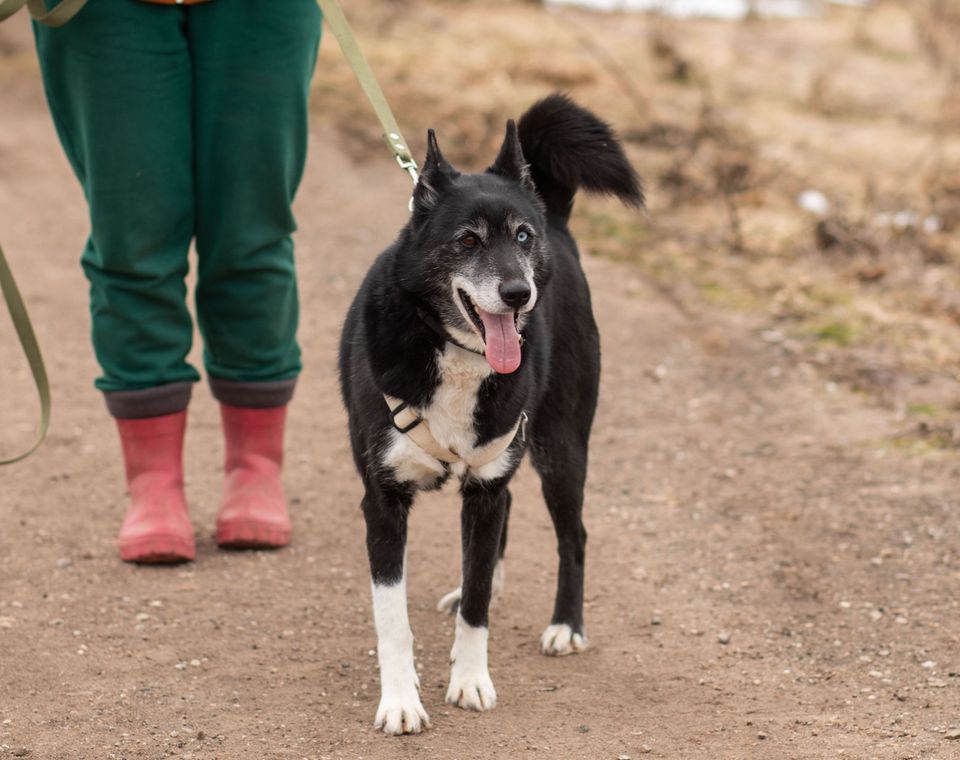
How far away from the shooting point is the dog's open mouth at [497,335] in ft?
9.42

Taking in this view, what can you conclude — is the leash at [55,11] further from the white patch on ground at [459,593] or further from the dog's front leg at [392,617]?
the white patch on ground at [459,593]

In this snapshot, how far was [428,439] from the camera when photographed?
2.99 meters

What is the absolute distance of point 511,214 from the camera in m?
2.96

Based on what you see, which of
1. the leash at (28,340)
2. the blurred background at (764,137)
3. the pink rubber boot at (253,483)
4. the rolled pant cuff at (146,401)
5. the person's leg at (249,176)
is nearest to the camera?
the leash at (28,340)

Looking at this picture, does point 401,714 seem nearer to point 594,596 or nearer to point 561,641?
point 561,641

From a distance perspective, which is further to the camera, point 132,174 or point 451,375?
point 132,174

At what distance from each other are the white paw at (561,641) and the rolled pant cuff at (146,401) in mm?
1259

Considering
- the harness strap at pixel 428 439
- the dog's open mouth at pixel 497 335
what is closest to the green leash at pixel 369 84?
the dog's open mouth at pixel 497 335

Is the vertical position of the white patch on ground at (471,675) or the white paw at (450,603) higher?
the white patch on ground at (471,675)

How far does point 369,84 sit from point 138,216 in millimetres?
751

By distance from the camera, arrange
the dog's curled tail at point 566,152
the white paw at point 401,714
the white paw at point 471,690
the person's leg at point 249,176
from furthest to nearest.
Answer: the person's leg at point 249,176
the dog's curled tail at point 566,152
the white paw at point 471,690
the white paw at point 401,714

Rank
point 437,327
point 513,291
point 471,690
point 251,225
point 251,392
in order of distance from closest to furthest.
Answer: point 513,291 < point 437,327 < point 471,690 < point 251,225 < point 251,392

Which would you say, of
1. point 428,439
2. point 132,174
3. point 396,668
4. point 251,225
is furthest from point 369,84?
point 396,668

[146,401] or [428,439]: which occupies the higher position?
[428,439]
